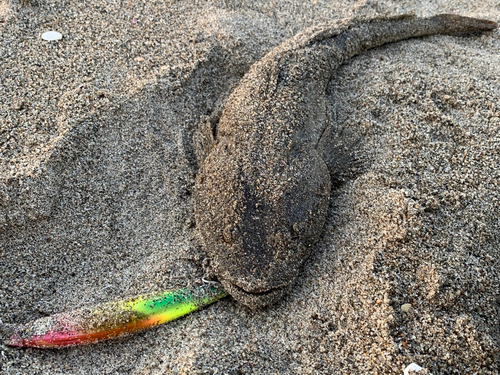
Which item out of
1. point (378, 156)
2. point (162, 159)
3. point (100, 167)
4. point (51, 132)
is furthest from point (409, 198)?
point (51, 132)

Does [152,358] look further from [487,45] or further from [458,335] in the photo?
[487,45]

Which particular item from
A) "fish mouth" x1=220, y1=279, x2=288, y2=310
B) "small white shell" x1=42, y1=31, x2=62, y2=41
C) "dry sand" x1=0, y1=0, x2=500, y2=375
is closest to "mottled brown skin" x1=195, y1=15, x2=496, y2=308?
"fish mouth" x1=220, y1=279, x2=288, y2=310

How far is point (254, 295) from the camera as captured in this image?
269 cm

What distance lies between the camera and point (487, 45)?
4.40m

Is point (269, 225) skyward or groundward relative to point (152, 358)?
skyward

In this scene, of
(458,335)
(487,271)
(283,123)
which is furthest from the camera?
(283,123)

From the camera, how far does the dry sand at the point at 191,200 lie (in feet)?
8.34

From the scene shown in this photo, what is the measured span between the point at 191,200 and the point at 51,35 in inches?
78.1

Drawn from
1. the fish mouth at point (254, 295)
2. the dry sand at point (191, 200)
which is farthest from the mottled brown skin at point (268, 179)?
the dry sand at point (191, 200)

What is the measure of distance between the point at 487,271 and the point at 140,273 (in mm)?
2210

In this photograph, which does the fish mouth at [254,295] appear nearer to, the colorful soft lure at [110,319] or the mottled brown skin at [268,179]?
the mottled brown skin at [268,179]

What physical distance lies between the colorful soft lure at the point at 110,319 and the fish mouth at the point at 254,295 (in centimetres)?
12

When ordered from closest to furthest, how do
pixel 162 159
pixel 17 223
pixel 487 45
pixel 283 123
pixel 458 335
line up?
pixel 458 335
pixel 17 223
pixel 283 123
pixel 162 159
pixel 487 45

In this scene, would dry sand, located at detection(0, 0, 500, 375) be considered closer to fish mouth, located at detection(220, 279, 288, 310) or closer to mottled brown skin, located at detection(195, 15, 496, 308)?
fish mouth, located at detection(220, 279, 288, 310)
